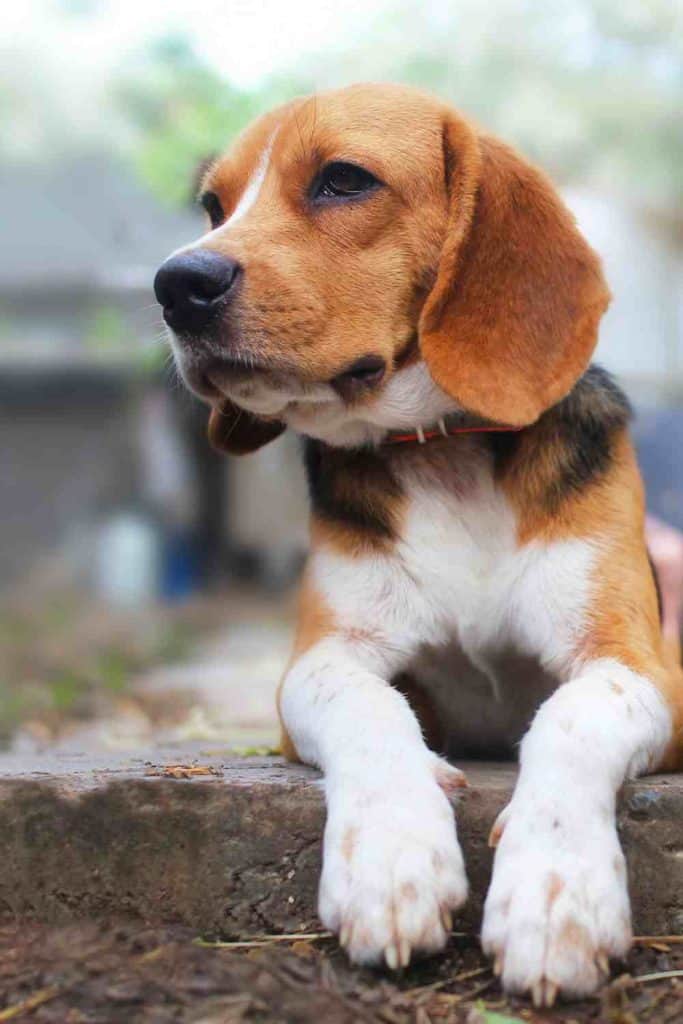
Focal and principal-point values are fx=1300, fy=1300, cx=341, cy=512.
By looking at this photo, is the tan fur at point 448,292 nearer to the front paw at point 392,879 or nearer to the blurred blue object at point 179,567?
the front paw at point 392,879

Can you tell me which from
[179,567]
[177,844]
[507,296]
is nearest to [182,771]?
[177,844]

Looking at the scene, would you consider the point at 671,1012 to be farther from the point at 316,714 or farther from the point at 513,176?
the point at 513,176

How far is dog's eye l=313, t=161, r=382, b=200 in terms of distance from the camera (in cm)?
305

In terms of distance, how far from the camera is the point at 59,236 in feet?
44.6

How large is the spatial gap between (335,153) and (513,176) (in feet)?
1.40

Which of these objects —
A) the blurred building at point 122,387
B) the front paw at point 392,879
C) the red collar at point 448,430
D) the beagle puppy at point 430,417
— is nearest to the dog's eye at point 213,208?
the beagle puppy at point 430,417

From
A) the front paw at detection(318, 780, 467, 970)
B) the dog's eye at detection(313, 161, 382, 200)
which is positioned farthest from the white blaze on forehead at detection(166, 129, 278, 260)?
the front paw at detection(318, 780, 467, 970)

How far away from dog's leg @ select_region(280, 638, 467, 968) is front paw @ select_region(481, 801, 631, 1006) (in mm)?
102

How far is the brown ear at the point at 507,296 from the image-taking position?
288cm

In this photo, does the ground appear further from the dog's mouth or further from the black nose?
the black nose

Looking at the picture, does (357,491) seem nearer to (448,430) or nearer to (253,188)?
(448,430)

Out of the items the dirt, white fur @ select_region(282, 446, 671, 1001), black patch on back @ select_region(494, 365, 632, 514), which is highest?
black patch on back @ select_region(494, 365, 632, 514)

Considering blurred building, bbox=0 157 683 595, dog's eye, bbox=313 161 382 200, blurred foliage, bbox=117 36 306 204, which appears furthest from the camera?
blurred building, bbox=0 157 683 595

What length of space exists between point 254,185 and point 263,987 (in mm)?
1873
